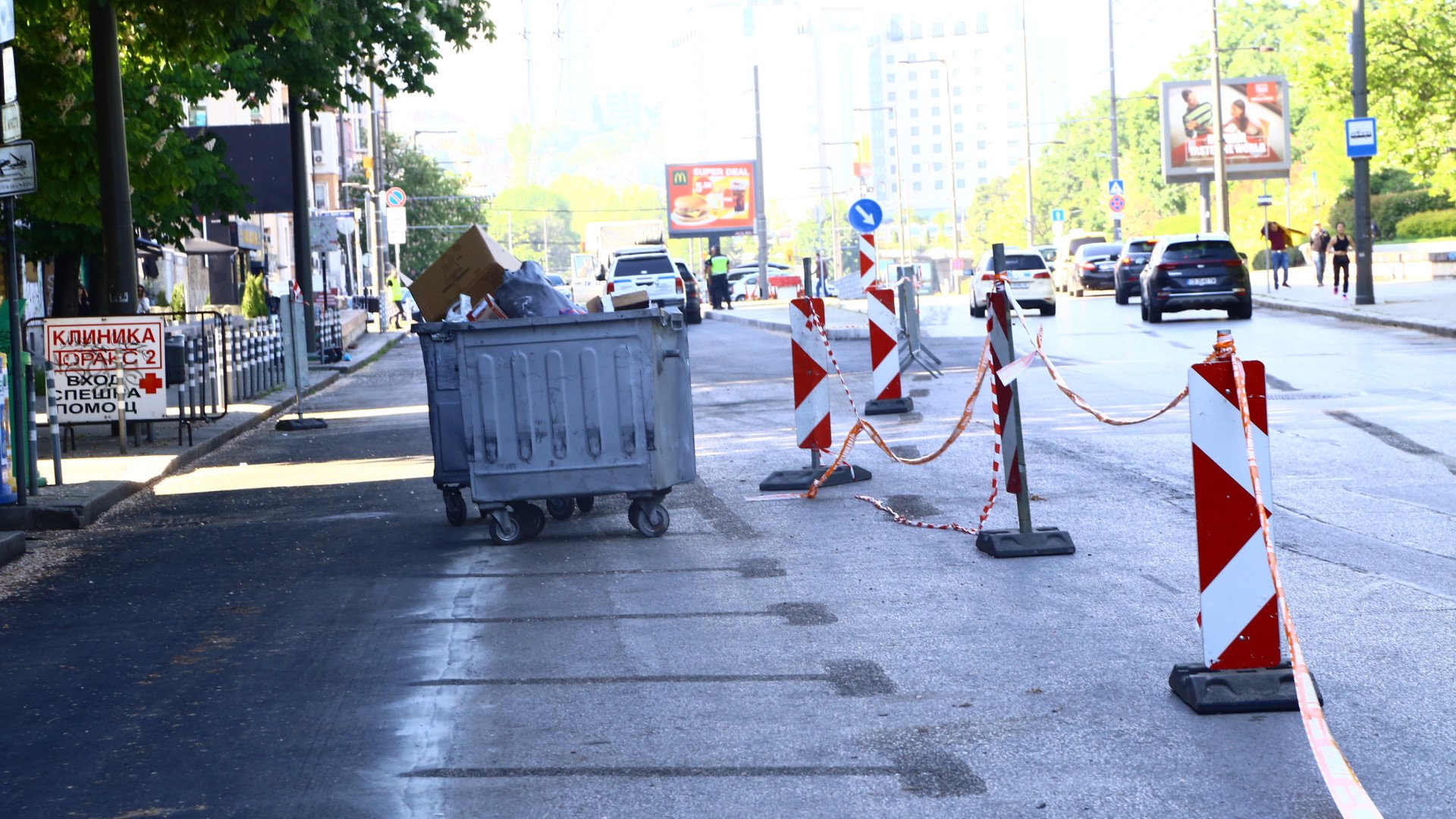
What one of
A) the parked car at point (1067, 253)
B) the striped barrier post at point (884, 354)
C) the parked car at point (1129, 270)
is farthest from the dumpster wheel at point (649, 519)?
the parked car at point (1067, 253)

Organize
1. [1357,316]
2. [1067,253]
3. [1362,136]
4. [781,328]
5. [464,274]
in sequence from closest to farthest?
[464,274] → [1357,316] → [1362,136] → [781,328] → [1067,253]

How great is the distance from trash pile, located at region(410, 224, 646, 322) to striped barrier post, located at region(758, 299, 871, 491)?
58.5 inches

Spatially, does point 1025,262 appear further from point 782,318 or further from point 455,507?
point 455,507

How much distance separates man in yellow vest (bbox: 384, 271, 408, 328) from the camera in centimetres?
6081

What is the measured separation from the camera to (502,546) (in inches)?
412

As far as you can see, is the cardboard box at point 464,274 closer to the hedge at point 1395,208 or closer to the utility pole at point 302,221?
the utility pole at point 302,221

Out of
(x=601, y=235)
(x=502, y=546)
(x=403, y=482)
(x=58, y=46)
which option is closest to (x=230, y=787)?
(x=502, y=546)

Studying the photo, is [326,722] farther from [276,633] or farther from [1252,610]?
[1252,610]

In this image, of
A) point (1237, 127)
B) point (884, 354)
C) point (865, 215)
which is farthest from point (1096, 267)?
point (884, 354)

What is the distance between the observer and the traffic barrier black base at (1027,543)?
30.3 ft

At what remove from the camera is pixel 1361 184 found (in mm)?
33000

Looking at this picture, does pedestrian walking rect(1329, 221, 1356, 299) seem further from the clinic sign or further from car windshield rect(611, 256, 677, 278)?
the clinic sign

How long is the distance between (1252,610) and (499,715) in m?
2.52

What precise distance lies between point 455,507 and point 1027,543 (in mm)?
3755
